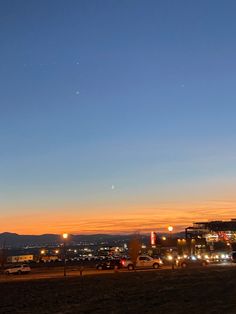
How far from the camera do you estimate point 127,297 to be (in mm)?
32500

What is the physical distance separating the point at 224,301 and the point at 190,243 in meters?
157

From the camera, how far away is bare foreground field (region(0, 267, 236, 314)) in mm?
27016

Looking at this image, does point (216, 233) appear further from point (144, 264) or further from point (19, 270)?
→ point (19, 270)

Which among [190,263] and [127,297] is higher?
[190,263]

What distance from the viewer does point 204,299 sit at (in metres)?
29.6

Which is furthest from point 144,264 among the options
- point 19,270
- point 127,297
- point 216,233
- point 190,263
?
point 216,233

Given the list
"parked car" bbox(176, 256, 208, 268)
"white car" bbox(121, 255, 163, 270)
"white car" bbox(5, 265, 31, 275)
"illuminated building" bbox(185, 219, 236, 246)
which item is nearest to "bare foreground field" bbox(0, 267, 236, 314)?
"white car" bbox(121, 255, 163, 270)

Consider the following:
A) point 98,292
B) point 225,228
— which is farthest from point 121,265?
point 225,228

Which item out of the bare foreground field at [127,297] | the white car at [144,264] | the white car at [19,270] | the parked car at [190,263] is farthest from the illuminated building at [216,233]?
the bare foreground field at [127,297]

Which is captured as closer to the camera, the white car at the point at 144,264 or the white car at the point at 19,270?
the white car at the point at 144,264

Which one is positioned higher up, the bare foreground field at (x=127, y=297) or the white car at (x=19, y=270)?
the white car at (x=19, y=270)

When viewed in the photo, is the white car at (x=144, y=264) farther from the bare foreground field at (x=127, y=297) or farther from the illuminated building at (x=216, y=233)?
the illuminated building at (x=216, y=233)

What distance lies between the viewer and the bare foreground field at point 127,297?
27.0m

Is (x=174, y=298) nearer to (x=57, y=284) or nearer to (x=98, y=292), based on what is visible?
(x=98, y=292)
